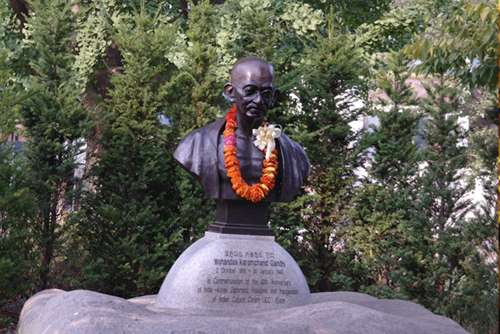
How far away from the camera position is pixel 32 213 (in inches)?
294

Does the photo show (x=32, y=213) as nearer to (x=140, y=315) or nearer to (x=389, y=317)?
(x=140, y=315)

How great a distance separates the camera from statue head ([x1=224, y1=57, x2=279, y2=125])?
5.61 m

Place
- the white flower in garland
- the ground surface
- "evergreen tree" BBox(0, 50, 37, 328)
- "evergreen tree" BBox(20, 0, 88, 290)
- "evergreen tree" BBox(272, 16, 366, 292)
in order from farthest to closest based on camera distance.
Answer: "evergreen tree" BBox(272, 16, 366, 292), "evergreen tree" BBox(20, 0, 88, 290), "evergreen tree" BBox(0, 50, 37, 328), the white flower in garland, the ground surface

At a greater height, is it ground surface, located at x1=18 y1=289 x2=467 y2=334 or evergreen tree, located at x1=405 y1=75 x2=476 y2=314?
evergreen tree, located at x1=405 y1=75 x2=476 y2=314

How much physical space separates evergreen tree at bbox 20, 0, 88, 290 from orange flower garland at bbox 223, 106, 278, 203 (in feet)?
9.80

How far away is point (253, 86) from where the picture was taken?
561 cm

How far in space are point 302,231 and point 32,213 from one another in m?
4.33

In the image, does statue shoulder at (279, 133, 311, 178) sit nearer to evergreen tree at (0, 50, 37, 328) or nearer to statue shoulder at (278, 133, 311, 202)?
statue shoulder at (278, 133, 311, 202)

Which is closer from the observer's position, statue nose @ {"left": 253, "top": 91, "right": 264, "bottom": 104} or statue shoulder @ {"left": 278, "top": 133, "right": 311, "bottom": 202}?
statue nose @ {"left": 253, "top": 91, "right": 264, "bottom": 104}

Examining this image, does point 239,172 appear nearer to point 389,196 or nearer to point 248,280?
point 248,280

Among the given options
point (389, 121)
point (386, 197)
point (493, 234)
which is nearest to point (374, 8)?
point (389, 121)

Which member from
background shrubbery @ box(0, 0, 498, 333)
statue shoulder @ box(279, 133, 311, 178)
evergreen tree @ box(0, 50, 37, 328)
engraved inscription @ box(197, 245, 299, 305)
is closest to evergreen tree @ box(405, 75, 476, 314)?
background shrubbery @ box(0, 0, 498, 333)

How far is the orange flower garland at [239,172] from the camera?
571 centimetres

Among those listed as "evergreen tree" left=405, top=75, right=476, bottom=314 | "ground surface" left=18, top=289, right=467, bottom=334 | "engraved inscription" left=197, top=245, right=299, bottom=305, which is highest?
"evergreen tree" left=405, top=75, right=476, bottom=314
